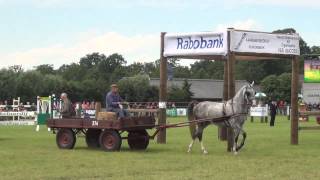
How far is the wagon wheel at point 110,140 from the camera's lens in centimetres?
2098

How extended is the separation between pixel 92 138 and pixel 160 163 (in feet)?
21.1

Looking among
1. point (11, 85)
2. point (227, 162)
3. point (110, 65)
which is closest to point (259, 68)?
point (110, 65)

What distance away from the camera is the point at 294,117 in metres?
25.6

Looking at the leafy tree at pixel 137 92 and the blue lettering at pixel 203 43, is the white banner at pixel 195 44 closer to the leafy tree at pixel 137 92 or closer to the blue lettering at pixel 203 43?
the blue lettering at pixel 203 43

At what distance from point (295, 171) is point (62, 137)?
32.5ft

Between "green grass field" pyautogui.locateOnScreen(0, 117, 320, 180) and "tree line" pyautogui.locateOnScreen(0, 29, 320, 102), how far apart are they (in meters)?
24.8

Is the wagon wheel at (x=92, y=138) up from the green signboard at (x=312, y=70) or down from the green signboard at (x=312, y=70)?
down

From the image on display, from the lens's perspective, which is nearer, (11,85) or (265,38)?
(265,38)

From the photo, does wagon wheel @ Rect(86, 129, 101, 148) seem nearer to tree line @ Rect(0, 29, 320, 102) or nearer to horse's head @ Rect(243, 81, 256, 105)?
horse's head @ Rect(243, 81, 256, 105)

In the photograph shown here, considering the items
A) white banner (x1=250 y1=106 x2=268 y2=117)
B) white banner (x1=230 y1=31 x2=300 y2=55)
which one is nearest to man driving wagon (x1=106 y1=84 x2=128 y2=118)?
white banner (x1=230 y1=31 x2=300 y2=55)

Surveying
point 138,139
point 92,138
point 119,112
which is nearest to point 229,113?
point 138,139

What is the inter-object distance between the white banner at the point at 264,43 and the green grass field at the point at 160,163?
3.56 meters

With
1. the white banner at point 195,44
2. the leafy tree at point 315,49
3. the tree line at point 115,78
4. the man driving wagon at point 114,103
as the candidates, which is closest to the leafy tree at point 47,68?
the tree line at point 115,78

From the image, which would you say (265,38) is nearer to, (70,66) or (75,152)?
(75,152)
